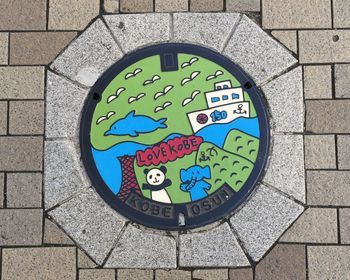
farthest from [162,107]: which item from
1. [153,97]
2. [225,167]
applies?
[225,167]

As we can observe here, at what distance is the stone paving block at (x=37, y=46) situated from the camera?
2797mm

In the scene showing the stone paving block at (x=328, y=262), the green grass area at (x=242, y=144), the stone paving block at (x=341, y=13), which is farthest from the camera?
the stone paving block at (x=341, y=13)

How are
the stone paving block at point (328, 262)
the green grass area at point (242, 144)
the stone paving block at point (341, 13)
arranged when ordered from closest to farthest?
the stone paving block at point (328, 262) < the green grass area at point (242, 144) < the stone paving block at point (341, 13)

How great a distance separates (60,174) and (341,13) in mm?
1899

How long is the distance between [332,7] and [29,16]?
5.96 feet

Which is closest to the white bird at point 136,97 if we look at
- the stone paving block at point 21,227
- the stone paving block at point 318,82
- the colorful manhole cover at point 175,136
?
the colorful manhole cover at point 175,136

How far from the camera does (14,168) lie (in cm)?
270

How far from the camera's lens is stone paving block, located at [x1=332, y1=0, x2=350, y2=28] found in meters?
2.76

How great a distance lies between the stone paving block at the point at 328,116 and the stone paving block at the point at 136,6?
3.66 ft

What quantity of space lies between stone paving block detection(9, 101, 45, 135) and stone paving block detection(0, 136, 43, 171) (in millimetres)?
42

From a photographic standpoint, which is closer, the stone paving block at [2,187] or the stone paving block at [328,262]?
the stone paving block at [328,262]

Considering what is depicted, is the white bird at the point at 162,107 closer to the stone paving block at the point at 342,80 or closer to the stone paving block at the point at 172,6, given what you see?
the stone paving block at the point at 172,6

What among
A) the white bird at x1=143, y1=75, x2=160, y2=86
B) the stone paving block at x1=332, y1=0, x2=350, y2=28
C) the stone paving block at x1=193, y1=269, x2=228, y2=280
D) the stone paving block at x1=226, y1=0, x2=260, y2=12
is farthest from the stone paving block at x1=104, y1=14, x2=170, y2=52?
the stone paving block at x1=193, y1=269, x2=228, y2=280

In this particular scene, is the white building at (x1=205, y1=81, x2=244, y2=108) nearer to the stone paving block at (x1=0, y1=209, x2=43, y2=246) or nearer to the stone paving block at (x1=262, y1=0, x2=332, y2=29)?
the stone paving block at (x1=262, y1=0, x2=332, y2=29)
